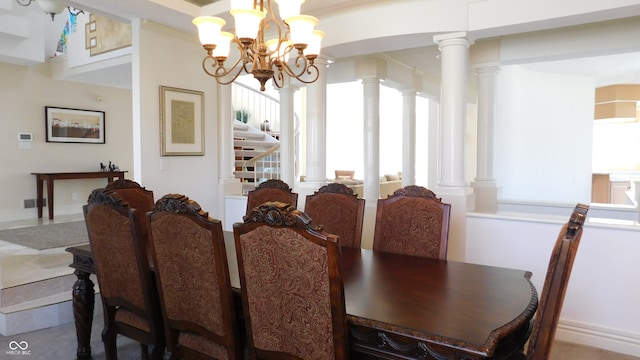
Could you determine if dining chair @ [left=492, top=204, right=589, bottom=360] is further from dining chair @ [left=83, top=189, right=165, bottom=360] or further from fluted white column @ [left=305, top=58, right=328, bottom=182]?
fluted white column @ [left=305, top=58, right=328, bottom=182]

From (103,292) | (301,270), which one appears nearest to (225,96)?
(103,292)

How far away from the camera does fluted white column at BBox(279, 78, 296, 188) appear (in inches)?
232

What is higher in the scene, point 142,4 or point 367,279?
point 142,4

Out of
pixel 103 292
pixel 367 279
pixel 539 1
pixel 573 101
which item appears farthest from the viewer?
pixel 573 101

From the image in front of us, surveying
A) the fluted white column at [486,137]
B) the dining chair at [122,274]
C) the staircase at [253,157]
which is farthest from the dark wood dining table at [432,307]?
the staircase at [253,157]

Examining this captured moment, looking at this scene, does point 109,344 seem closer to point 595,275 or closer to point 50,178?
point 595,275

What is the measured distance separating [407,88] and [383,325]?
592cm

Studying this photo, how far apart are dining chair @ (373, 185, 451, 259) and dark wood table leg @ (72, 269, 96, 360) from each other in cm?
173

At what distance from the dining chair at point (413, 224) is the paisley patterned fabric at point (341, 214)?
156mm

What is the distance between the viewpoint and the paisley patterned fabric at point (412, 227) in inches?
94.6

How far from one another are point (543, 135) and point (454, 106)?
4.16m

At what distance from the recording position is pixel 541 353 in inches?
48.8

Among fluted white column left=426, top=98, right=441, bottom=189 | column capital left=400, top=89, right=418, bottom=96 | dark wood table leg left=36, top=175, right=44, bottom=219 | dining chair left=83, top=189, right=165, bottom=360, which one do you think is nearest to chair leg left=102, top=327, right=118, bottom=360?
dining chair left=83, top=189, right=165, bottom=360

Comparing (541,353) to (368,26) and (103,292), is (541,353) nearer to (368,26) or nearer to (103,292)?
(103,292)
